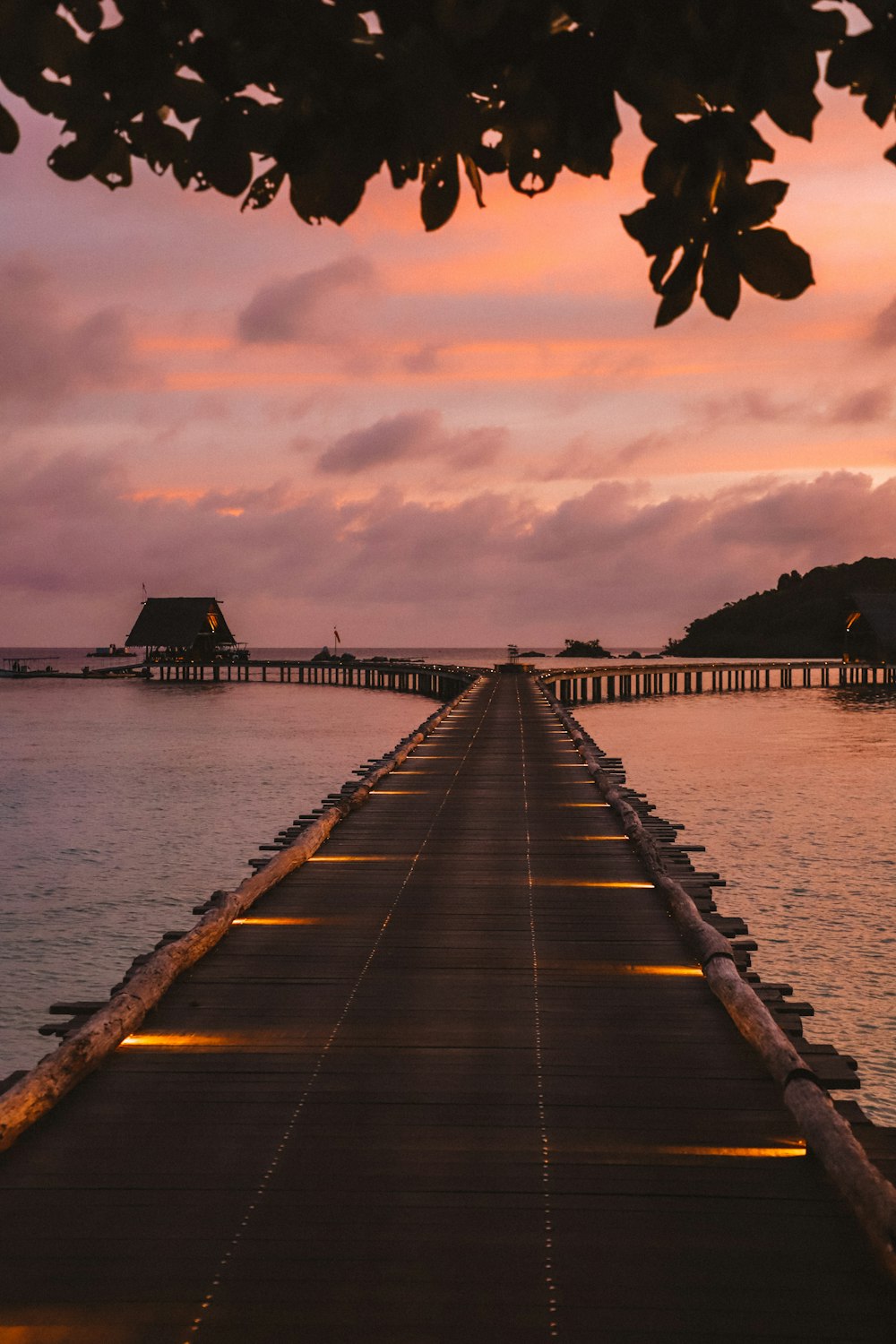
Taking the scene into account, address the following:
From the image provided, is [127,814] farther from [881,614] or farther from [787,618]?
[787,618]

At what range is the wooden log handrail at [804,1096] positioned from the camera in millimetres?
4668

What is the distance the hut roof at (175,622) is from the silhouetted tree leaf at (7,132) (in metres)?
Answer: 86.5

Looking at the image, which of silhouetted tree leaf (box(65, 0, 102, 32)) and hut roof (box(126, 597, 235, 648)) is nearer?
silhouetted tree leaf (box(65, 0, 102, 32))

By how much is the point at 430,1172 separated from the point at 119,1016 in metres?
2.66

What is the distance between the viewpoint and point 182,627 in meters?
88.5

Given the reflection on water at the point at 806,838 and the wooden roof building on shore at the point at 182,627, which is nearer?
the reflection on water at the point at 806,838

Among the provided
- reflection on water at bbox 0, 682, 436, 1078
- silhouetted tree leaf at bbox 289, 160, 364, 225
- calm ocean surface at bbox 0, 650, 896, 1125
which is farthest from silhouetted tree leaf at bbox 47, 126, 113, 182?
reflection on water at bbox 0, 682, 436, 1078

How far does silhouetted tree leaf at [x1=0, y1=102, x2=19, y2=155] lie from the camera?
2.50 meters

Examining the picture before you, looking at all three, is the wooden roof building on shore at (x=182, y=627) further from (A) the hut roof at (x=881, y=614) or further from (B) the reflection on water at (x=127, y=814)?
(A) the hut roof at (x=881, y=614)

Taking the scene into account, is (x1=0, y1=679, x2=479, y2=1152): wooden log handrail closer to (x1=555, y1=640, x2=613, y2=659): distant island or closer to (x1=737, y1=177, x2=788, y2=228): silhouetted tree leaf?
(x1=737, y1=177, x2=788, y2=228): silhouetted tree leaf

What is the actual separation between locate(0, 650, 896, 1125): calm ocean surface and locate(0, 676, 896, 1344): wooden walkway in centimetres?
557

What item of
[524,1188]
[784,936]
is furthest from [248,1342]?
[784,936]

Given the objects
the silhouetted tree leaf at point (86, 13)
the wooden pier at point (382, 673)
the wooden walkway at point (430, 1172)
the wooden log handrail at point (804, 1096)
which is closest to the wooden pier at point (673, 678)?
the wooden pier at point (382, 673)

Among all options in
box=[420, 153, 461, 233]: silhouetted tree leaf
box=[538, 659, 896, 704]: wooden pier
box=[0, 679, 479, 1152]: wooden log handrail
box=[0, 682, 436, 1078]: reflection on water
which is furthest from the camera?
box=[538, 659, 896, 704]: wooden pier
